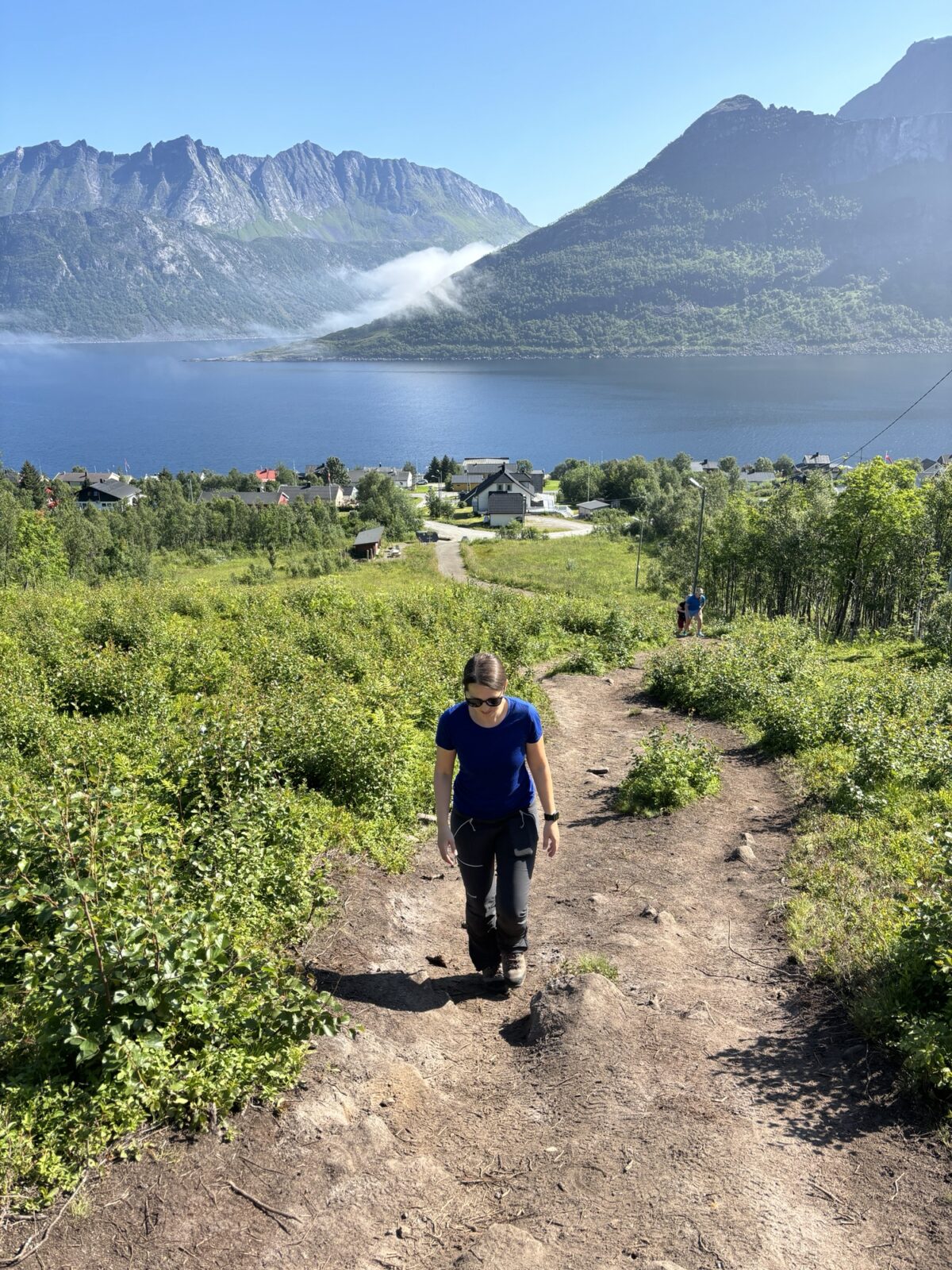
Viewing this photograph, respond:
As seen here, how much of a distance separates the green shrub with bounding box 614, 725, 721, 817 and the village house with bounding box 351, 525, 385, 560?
239 feet

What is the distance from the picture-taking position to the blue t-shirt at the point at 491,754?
5.45 metres

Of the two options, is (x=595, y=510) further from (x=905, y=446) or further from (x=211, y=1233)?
(x=211, y=1233)

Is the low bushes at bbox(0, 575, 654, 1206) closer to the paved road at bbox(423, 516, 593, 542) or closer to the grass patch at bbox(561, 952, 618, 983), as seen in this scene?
the grass patch at bbox(561, 952, 618, 983)

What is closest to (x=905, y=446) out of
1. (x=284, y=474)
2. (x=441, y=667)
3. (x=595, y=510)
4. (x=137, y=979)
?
(x=595, y=510)

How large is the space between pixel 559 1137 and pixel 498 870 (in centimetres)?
174

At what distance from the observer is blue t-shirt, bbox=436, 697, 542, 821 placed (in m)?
5.45

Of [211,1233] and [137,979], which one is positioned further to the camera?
[137,979]

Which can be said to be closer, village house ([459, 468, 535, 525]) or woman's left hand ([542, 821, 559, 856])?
woman's left hand ([542, 821, 559, 856])

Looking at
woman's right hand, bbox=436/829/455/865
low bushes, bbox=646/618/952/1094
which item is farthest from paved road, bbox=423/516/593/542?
woman's right hand, bbox=436/829/455/865

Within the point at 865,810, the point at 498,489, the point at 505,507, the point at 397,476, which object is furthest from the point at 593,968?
the point at 397,476

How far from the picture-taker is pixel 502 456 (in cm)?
16200

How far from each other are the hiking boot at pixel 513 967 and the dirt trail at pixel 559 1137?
0.51 ft

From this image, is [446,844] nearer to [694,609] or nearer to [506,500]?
[694,609]

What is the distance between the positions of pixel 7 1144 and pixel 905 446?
171m
